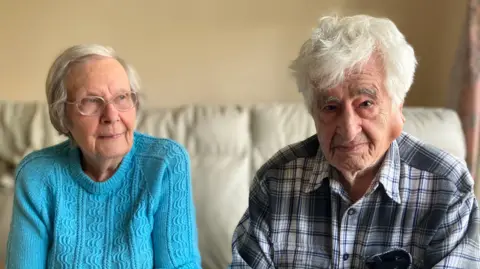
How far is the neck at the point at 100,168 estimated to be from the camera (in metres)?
1.44

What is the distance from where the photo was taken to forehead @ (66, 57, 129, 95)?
4.40 feet

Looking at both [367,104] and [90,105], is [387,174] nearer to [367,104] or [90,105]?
[367,104]

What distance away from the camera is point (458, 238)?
3.81 feet

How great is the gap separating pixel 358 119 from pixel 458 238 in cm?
37

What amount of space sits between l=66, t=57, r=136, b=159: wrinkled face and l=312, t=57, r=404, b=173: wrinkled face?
538 millimetres

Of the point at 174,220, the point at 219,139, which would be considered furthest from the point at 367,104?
the point at 219,139

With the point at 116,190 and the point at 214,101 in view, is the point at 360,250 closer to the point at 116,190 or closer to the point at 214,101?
the point at 116,190

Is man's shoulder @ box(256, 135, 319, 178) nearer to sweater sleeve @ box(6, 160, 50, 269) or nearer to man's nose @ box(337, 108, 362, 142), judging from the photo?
man's nose @ box(337, 108, 362, 142)

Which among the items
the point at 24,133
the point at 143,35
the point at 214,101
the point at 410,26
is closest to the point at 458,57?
the point at 410,26

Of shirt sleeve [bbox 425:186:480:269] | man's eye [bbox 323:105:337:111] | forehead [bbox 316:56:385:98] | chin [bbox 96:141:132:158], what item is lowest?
shirt sleeve [bbox 425:186:480:269]

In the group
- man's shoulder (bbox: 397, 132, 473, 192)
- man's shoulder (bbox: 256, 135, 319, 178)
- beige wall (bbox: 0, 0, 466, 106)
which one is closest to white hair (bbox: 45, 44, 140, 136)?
man's shoulder (bbox: 256, 135, 319, 178)

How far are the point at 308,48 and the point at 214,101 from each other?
1251mm

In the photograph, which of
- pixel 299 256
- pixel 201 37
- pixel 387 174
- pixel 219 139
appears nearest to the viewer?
pixel 387 174

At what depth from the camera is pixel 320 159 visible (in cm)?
134
